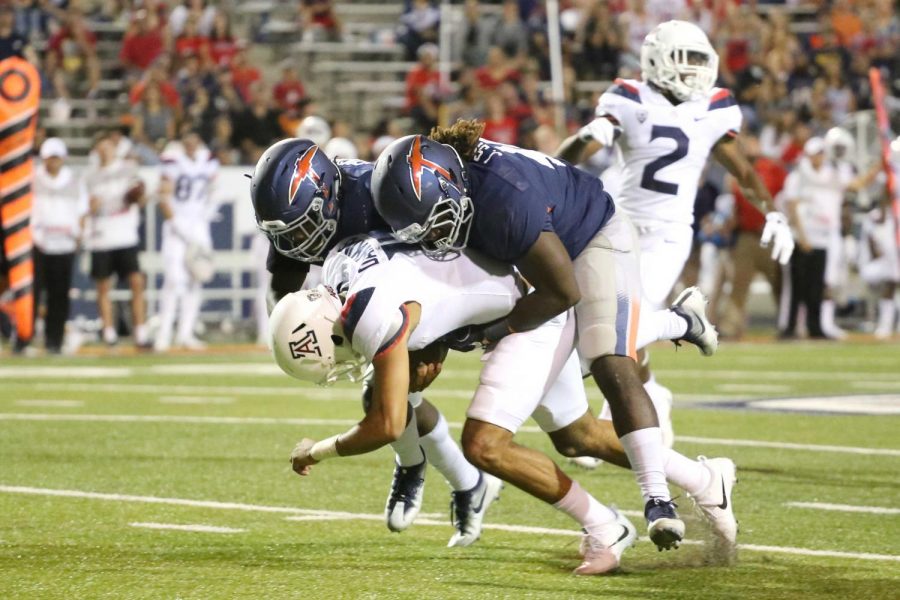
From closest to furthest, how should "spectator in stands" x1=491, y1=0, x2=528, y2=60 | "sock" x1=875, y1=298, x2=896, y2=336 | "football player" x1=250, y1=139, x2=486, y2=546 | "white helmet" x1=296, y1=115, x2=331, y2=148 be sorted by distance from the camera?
"football player" x1=250, y1=139, x2=486, y2=546
"white helmet" x1=296, y1=115, x2=331, y2=148
"sock" x1=875, y1=298, x2=896, y2=336
"spectator in stands" x1=491, y1=0, x2=528, y2=60

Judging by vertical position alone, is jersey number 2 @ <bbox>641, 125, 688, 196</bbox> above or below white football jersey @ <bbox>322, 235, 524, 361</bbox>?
below

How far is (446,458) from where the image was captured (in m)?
5.44

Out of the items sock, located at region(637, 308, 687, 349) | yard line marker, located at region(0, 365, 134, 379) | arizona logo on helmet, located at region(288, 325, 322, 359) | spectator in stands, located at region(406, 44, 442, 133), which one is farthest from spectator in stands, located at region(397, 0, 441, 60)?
arizona logo on helmet, located at region(288, 325, 322, 359)

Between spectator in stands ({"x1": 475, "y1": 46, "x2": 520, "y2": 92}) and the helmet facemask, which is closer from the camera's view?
the helmet facemask

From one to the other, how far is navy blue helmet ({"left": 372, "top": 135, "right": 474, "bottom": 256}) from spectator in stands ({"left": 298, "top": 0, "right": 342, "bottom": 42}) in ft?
50.1

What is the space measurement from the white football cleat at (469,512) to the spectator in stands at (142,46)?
13778 mm

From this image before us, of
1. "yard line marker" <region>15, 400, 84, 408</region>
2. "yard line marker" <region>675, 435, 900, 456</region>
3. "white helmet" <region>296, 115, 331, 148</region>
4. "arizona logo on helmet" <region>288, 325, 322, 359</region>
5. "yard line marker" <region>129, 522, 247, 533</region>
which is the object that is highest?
"arizona logo on helmet" <region>288, 325, 322, 359</region>

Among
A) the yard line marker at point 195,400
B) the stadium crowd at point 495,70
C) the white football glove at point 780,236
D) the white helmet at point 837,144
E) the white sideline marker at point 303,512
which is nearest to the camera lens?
the white sideline marker at point 303,512

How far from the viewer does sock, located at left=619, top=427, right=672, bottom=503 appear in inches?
192

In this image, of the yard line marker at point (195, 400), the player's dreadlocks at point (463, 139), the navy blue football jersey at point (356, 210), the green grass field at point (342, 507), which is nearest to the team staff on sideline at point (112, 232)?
the green grass field at point (342, 507)

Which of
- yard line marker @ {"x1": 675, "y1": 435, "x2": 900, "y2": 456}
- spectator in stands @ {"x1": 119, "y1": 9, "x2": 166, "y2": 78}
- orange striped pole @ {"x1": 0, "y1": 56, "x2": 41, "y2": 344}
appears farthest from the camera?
spectator in stands @ {"x1": 119, "y1": 9, "x2": 166, "y2": 78}

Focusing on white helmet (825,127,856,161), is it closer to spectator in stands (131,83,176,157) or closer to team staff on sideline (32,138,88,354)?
spectator in stands (131,83,176,157)

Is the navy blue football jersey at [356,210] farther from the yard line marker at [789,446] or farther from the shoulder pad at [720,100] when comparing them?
the yard line marker at [789,446]

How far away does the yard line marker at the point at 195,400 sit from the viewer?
10320mm
